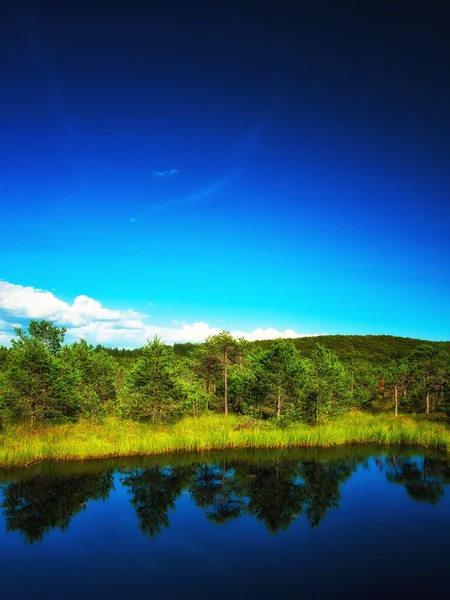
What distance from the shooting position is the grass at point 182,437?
25.3 meters

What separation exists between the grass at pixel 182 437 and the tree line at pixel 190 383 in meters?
1.83

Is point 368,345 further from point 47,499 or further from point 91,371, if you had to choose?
point 47,499

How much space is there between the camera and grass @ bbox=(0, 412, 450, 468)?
25.3 meters

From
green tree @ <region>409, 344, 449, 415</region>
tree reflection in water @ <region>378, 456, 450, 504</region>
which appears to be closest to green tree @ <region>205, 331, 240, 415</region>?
tree reflection in water @ <region>378, 456, 450, 504</region>

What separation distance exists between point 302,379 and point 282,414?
3.86m

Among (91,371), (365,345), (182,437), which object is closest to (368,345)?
(365,345)

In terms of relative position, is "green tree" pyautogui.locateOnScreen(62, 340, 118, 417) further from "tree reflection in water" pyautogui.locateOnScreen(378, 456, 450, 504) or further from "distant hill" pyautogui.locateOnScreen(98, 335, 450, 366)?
"distant hill" pyautogui.locateOnScreen(98, 335, 450, 366)

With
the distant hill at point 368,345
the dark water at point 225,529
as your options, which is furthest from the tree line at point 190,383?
the distant hill at point 368,345

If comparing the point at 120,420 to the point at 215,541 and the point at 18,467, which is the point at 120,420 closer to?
the point at 18,467

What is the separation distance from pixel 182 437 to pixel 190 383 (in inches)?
489

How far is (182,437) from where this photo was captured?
28531 mm

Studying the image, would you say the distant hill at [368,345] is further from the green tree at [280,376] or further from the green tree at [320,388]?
the green tree at [280,376]

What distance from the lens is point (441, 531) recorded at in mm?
16766

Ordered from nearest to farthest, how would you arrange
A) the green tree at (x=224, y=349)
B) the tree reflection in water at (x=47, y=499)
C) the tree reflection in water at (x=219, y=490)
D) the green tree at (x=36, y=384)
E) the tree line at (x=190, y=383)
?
the tree reflection in water at (x=47, y=499) < the tree reflection in water at (x=219, y=490) < the green tree at (x=36, y=384) < the tree line at (x=190, y=383) < the green tree at (x=224, y=349)
